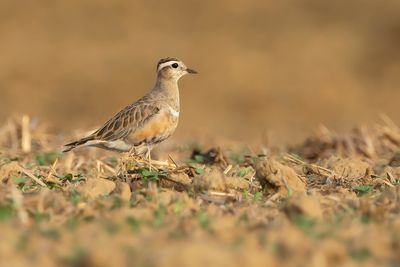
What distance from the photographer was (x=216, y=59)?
23375 millimetres

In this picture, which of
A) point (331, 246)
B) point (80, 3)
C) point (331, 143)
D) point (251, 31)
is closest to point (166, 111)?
point (331, 143)

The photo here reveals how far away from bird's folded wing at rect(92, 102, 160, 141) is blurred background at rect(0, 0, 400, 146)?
221 inches

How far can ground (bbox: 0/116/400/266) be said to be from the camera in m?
4.65

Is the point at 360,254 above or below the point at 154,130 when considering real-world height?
below

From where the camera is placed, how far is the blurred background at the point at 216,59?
19.5 metres

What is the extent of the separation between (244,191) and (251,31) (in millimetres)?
18759

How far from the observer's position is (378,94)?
66.9 ft

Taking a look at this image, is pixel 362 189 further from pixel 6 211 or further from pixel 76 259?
pixel 76 259

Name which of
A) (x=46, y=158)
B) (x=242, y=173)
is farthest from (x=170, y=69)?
(x=242, y=173)

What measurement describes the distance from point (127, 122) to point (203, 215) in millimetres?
3790

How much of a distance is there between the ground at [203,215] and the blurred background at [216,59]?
7.50 m

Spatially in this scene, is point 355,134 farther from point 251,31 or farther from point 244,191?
point 251,31

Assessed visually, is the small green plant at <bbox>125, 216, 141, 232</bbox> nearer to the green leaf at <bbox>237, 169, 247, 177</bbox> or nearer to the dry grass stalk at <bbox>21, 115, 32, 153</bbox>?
the green leaf at <bbox>237, 169, 247, 177</bbox>

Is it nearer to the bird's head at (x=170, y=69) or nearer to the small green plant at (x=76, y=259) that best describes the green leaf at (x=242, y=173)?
the bird's head at (x=170, y=69)
